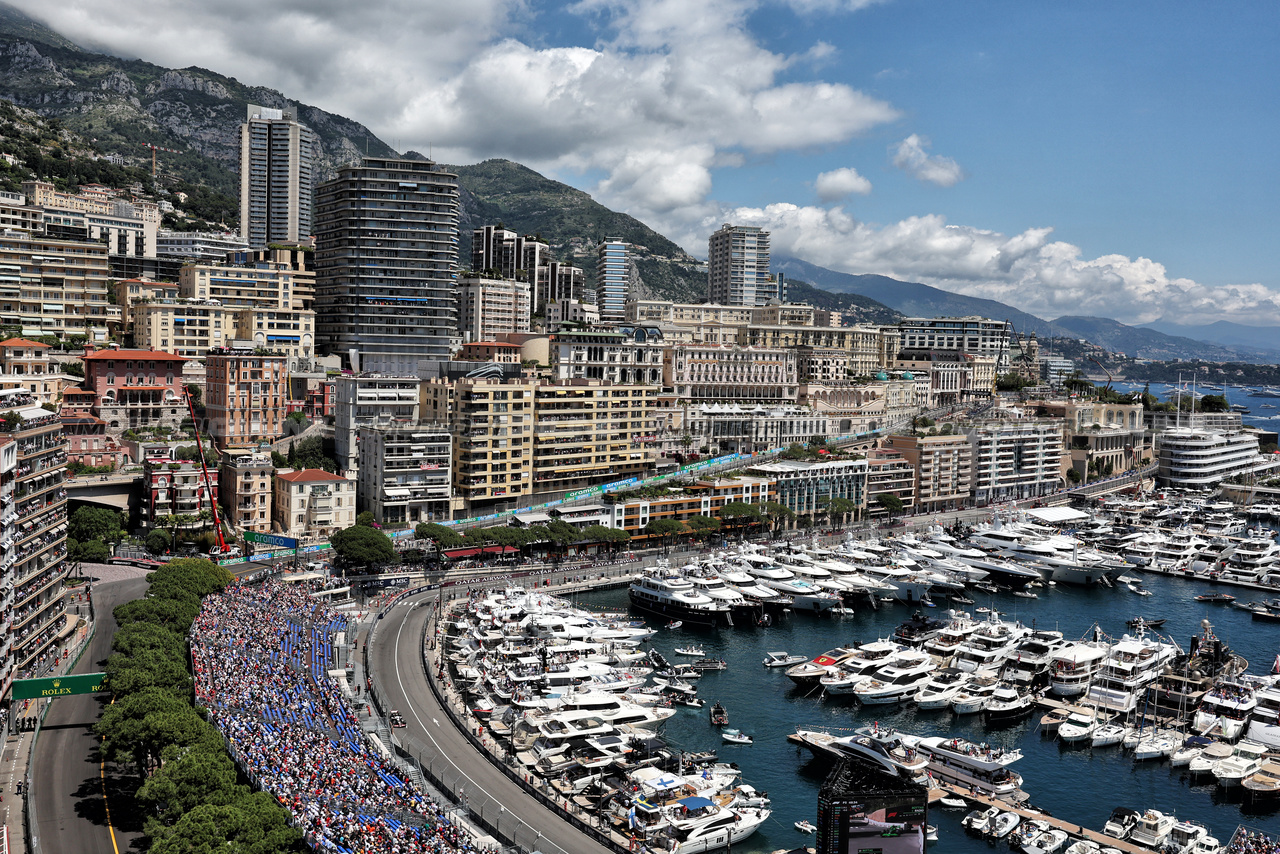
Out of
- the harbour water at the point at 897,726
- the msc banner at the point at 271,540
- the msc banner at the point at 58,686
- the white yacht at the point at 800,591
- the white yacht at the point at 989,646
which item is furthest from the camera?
the white yacht at the point at 800,591

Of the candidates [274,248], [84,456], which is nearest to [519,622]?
[84,456]

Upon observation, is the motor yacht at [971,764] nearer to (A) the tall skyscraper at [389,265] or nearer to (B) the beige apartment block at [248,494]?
(B) the beige apartment block at [248,494]

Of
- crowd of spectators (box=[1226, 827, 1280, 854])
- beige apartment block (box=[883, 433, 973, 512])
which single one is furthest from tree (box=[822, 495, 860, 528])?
crowd of spectators (box=[1226, 827, 1280, 854])

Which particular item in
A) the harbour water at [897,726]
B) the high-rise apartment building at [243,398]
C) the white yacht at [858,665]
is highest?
the high-rise apartment building at [243,398]

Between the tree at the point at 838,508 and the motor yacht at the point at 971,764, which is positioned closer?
the motor yacht at the point at 971,764

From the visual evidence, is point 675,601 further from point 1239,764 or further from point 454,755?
point 1239,764

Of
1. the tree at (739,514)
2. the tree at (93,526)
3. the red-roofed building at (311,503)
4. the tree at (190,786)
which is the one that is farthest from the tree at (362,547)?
the tree at (190,786)
